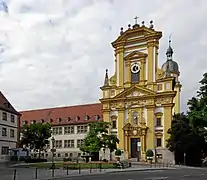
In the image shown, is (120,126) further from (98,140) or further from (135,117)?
(98,140)

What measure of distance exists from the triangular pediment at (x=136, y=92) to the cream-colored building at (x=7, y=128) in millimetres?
21023

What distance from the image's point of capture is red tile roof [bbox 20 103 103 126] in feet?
309

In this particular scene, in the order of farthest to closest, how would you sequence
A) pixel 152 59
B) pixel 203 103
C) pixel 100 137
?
pixel 152 59 → pixel 100 137 → pixel 203 103

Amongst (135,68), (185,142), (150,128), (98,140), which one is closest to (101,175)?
(98,140)

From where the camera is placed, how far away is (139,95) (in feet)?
254

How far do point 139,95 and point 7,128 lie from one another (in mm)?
25878

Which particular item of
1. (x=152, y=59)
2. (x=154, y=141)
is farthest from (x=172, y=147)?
(x=152, y=59)

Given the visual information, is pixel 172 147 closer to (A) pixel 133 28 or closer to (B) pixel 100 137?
(B) pixel 100 137

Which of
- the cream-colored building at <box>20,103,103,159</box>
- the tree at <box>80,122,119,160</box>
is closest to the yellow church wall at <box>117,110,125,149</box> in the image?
the cream-colored building at <box>20,103,103,159</box>

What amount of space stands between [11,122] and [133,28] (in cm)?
3035

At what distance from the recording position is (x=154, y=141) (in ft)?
245

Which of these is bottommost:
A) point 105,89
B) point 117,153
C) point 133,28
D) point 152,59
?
point 117,153

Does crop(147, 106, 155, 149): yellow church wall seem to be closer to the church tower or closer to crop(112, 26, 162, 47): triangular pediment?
the church tower

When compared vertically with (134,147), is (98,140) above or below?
above
